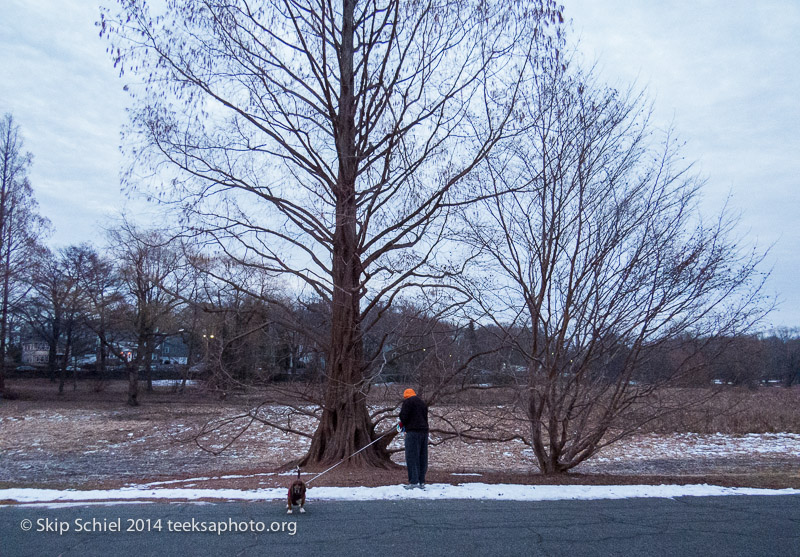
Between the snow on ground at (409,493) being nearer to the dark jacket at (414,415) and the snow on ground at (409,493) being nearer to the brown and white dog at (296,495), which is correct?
the dark jacket at (414,415)

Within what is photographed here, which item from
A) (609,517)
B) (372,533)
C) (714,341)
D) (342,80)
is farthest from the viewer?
(342,80)

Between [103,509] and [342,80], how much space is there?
9148mm

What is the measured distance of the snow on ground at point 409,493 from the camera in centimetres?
799

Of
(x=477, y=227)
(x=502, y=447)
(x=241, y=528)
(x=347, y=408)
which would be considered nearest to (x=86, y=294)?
(x=502, y=447)

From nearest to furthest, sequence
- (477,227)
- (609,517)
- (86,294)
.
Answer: (609,517), (477,227), (86,294)

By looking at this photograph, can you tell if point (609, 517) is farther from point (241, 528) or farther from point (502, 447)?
point (502, 447)

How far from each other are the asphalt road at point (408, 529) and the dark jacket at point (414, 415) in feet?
5.40

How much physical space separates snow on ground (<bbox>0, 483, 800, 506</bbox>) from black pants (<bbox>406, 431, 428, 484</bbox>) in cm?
22

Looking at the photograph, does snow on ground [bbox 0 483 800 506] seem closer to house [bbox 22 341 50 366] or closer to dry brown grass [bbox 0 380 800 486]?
dry brown grass [bbox 0 380 800 486]

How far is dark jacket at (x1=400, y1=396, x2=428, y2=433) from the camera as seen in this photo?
30.7 feet

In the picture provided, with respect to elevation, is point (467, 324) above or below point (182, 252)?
below

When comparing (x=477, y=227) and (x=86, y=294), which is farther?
(x=86, y=294)

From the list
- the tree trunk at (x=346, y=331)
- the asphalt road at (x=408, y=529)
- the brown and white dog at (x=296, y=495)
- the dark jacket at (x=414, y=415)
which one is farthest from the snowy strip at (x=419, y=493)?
the tree trunk at (x=346, y=331)

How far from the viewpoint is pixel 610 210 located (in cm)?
1077
